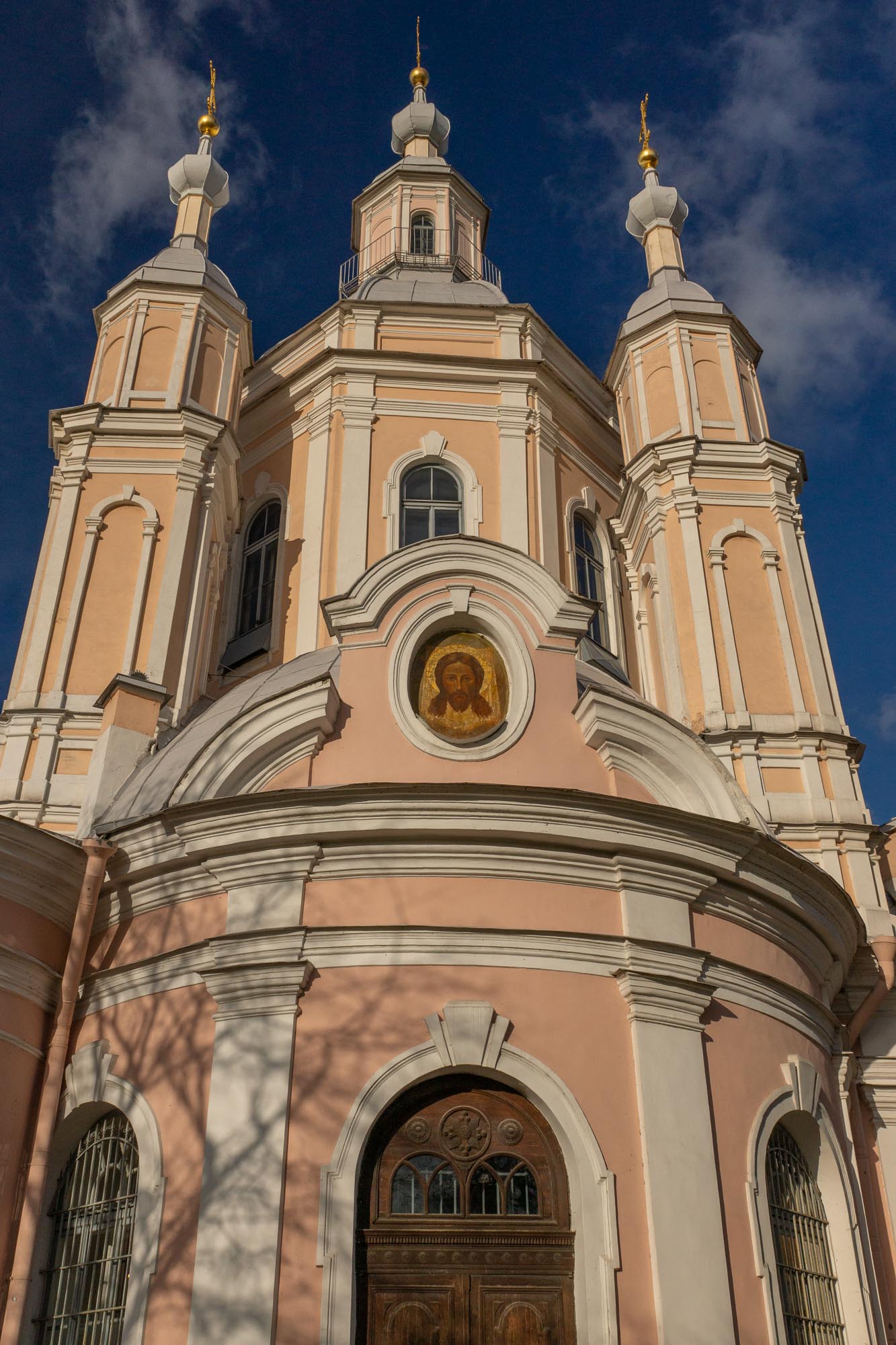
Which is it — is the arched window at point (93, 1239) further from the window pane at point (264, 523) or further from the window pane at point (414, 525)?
the window pane at point (264, 523)

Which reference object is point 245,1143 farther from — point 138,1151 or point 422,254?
point 422,254

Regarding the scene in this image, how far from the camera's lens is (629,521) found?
17.3 meters

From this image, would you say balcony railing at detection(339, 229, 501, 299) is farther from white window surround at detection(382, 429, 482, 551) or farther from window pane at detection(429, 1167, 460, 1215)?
window pane at detection(429, 1167, 460, 1215)

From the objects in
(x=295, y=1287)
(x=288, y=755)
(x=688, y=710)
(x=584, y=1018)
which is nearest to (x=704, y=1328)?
(x=584, y=1018)

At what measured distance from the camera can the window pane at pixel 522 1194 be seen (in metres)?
8.33

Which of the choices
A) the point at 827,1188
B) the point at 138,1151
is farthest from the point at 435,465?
the point at 138,1151

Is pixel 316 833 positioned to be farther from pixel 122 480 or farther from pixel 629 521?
pixel 629 521

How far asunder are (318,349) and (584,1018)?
39.1 ft

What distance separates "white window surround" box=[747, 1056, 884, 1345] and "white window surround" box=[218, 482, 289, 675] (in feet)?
27.1

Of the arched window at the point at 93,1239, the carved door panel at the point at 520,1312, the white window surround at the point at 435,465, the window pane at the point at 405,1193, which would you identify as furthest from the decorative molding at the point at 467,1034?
the white window surround at the point at 435,465

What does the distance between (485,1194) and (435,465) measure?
10.4 meters

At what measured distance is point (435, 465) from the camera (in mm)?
16812

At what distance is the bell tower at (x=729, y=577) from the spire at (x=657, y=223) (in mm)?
624

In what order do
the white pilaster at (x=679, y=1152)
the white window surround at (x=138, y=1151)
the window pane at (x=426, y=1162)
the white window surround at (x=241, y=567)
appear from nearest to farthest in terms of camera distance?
the white pilaster at (x=679, y=1152)
the white window surround at (x=138, y=1151)
the window pane at (x=426, y=1162)
the white window surround at (x=241, y=567)
